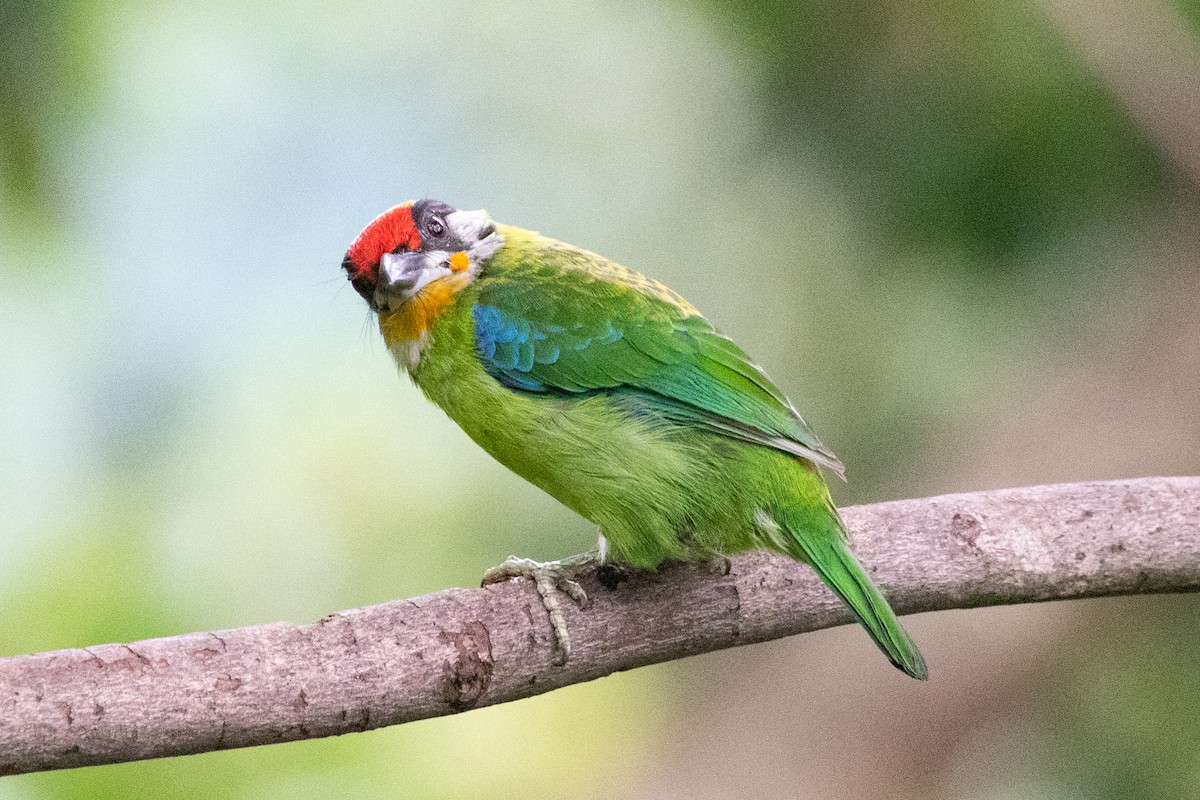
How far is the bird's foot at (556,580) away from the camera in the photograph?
9.60ft

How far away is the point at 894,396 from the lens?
5.65 meters

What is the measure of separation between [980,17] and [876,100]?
22.7 inches

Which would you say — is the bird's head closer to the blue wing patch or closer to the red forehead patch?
the red forehead patch

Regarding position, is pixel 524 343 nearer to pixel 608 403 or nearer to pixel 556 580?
pixel 608 403

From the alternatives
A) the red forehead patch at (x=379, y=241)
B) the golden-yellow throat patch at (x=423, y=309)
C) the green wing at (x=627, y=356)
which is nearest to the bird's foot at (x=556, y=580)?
the green wing at (x=627, y=356)

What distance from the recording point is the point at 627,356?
333 cm

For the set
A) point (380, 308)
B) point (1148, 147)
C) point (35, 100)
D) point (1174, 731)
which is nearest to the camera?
point (380, 308)

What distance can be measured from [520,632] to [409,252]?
1.26 m

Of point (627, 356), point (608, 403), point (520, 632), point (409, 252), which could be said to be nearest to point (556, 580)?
point (520, 632)

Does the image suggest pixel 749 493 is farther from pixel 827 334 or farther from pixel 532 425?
pixel 827 334

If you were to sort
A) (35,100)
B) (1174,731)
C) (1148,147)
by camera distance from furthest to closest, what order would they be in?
(1148,147) → (1174,731) → (35,100)

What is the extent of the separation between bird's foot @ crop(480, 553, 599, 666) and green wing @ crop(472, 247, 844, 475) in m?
0.45

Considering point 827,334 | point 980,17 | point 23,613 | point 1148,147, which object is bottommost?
point 23,613

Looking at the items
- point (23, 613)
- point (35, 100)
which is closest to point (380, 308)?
point (23, 613)
